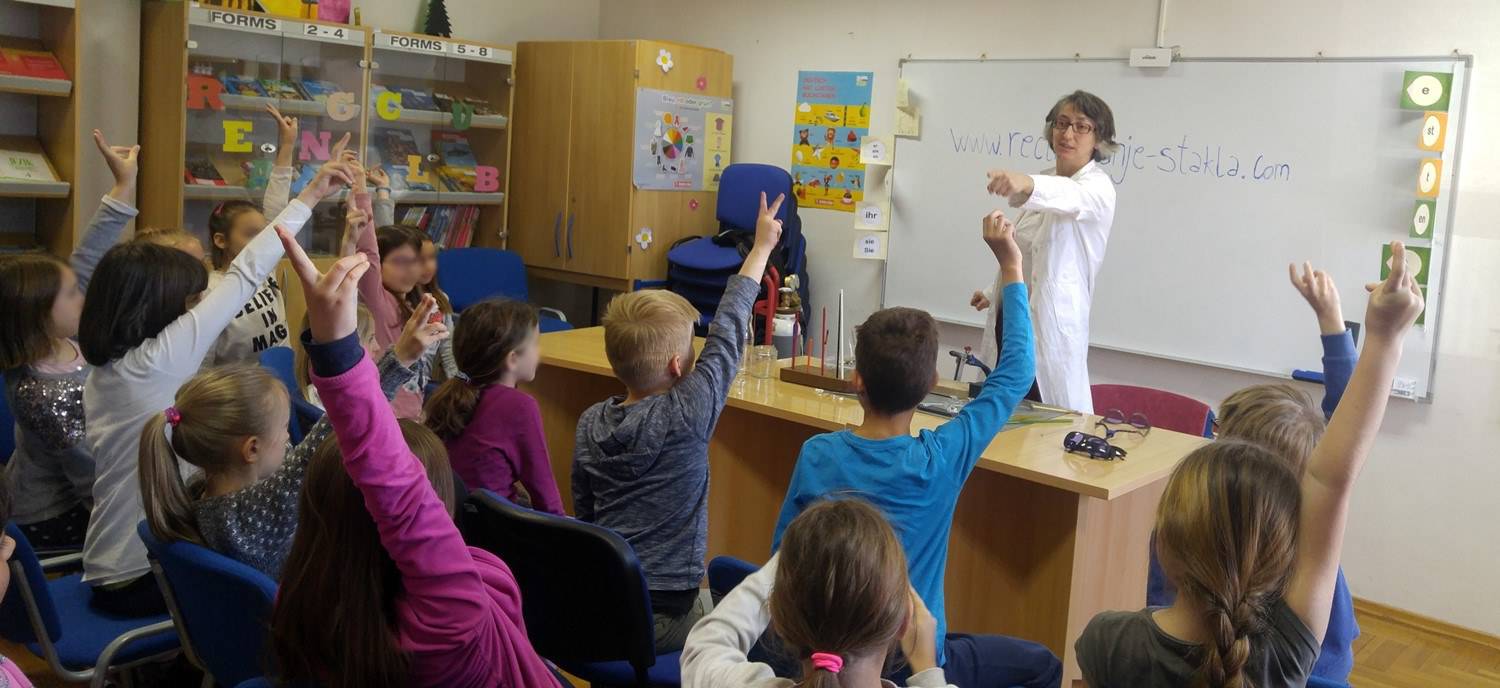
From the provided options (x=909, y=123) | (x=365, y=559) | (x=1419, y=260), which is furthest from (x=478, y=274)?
(x=365, y=559)

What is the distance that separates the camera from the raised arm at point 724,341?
7.32 ft

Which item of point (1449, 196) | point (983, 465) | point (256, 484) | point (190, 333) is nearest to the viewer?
point (256, 484)

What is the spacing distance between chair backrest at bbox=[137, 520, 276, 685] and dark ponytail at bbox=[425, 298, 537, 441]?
0.63 m

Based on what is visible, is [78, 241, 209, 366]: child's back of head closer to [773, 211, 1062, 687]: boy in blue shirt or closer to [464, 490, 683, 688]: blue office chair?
[464, 490, 683, 688]: blue office chair

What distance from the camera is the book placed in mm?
4719

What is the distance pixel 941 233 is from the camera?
16.5ft

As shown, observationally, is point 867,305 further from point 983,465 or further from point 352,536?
Answer: point 352,536

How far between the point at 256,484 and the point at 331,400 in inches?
26.3

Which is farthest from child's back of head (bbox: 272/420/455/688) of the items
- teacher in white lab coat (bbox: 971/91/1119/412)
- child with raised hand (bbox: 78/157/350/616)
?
teacher in white lab coat (bbox: 971/91/1119/412)

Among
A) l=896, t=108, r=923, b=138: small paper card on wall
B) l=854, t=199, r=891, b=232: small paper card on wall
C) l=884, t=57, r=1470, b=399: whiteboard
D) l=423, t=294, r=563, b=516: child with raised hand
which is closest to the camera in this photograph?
l=423, t=294, r=563, b=516: child with raised hand

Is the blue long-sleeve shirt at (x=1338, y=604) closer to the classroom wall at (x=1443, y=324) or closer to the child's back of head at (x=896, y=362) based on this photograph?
the child's back of head at (x=896, y=362)

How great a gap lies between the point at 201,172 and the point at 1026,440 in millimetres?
3554

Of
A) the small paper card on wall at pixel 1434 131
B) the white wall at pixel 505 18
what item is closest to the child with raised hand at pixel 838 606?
the small paper card on wall at pixel 1434 131

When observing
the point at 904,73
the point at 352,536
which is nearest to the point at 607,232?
the point at 904,73
